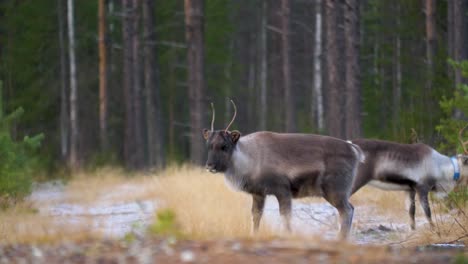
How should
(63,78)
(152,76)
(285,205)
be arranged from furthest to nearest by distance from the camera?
(63,78)
(152,76)
(285,205)

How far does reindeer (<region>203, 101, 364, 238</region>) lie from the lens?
34.1ft

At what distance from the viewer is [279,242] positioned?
745cm

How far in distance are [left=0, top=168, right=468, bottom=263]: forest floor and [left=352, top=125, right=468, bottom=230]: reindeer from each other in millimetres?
472

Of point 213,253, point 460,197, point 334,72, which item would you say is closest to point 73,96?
point 334,72

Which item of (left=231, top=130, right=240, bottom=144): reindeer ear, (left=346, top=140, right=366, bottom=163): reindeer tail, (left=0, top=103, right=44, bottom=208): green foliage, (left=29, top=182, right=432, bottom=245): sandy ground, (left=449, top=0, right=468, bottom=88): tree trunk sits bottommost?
(left=29, top=182, right=432, bottom=245): sandy ground

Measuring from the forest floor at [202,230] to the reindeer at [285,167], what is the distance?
1.44 ft

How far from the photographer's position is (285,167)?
34.2 ft

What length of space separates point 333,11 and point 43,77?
15843 mm

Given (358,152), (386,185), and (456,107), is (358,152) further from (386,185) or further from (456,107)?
(456,107)

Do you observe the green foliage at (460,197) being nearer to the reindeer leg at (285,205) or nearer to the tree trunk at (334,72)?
the reindeer leg at (285,205)

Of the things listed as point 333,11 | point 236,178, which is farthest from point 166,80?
point 236,178

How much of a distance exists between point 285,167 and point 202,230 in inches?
61.9

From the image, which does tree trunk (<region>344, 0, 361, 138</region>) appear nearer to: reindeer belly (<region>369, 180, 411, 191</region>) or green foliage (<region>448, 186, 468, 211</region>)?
reindeer belly (<region>369, 180, 411, 191</region>)

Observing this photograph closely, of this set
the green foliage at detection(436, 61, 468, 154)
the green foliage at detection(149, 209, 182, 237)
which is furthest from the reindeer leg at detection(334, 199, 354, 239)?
the green foliage at detection(149, 209, 182, 237)
